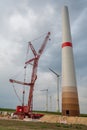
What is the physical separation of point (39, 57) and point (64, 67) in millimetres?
42639

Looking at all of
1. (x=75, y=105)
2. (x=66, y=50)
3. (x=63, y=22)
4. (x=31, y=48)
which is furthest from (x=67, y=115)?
(x=31, y=48)

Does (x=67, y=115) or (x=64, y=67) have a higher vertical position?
(x=64, y=67)

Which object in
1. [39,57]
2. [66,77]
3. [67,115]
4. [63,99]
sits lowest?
[67,115]

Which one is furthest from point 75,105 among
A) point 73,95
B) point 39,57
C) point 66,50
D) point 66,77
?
point 39,57

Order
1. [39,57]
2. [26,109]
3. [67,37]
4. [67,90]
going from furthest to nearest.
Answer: [39,57], [26,109], [67,37], [67,90]

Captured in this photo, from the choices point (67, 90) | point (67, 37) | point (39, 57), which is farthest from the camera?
point (39, 57)

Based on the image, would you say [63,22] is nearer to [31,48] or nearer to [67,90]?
[67,90]

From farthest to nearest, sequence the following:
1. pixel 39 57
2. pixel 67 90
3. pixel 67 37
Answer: pixel 39 57, pixel 67 37, pixel 67 90

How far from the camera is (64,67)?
8212cm

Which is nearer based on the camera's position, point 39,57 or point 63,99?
point 63,99

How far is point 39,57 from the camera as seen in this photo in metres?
124

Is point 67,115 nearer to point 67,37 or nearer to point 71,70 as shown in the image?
point 71,70

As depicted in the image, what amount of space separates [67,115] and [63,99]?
5.40 m

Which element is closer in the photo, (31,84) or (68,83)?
(68,83)
